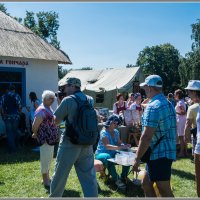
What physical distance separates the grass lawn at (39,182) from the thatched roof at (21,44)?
381 cm

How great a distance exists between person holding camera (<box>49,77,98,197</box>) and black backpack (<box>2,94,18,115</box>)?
541 cm

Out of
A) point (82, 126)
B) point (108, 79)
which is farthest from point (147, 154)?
point (108, 79)

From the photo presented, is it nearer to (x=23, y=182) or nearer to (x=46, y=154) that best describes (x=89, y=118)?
(x=46, y=154)

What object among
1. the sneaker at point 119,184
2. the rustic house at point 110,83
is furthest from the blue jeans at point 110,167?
the rustic house at point 110,83

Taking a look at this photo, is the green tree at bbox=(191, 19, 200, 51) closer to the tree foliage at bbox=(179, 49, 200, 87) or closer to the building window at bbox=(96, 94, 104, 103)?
the tree foliage at bbox=(179, 49, 200, 87)

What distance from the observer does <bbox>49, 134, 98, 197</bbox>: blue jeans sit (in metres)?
4.80

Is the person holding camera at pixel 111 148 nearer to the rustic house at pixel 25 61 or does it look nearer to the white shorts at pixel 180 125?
the white shorts at pixel 180 125

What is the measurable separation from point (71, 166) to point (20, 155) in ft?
17.2

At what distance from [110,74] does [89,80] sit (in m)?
2.16

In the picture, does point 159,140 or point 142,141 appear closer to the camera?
point 142,141

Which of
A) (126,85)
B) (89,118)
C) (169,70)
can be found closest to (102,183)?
(89,118)

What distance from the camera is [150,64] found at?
8200 cm

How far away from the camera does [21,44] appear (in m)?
12.2

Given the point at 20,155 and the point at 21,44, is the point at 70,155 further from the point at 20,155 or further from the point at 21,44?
the point at 21,44
